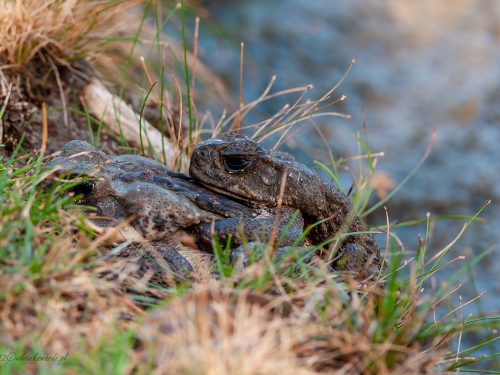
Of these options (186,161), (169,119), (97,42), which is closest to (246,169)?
(186,161)

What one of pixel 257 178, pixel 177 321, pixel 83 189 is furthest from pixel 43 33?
pixel 177 321

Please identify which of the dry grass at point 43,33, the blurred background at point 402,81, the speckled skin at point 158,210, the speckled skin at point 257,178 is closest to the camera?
the speckled skin at point 158,210

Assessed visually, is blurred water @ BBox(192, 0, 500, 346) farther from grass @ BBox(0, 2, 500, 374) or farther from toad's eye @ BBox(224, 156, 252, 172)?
grass @ BBox(0, 2, 500, 374)

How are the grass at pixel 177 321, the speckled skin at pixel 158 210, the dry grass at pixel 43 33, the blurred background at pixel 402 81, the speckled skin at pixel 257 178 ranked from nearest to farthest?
the grass at pixel 177 321
the speckled skin at pixel 158 210
the speckled skin at pixel 257 178
the dry grass at pixel 43 33
the blurred background at pixel 402 81

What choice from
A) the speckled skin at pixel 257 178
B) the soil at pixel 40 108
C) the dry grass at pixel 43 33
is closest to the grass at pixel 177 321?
the speckled skin at pixel 257 178

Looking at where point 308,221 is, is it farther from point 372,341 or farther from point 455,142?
point 455,142

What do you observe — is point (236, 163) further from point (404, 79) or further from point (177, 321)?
point (404, 79)

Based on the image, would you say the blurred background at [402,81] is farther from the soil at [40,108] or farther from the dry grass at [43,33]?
the soil at [40,108]
